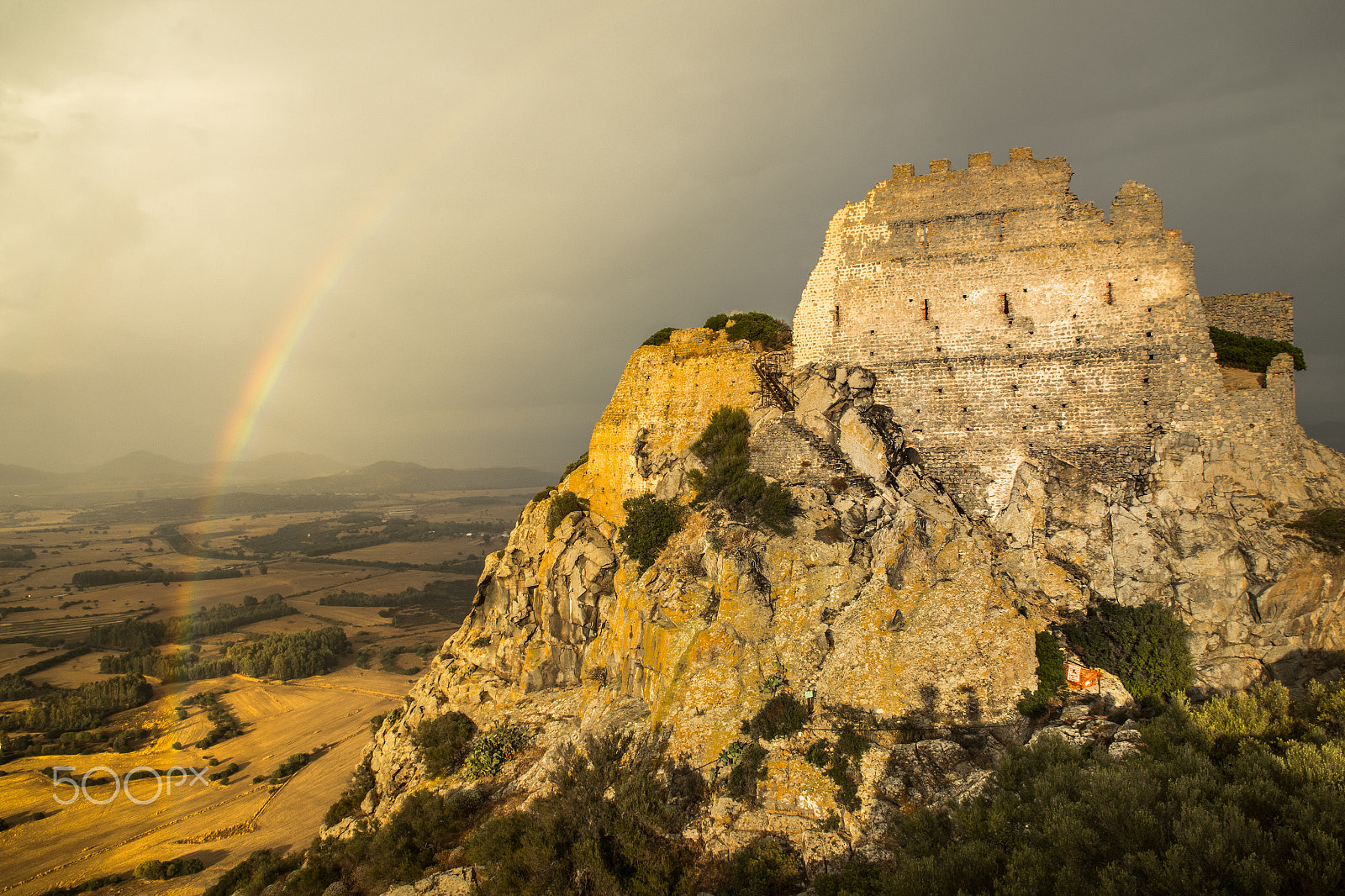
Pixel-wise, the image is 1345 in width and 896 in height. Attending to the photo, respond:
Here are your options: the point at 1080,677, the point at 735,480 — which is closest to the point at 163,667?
the point at 735,480

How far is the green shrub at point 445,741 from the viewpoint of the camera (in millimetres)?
19312

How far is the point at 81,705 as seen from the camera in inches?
1938

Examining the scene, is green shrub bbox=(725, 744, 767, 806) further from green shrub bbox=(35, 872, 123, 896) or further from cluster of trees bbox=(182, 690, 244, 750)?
cluster of trees bbox=(182, 690, 244, 750)

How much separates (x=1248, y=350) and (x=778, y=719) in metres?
16.2

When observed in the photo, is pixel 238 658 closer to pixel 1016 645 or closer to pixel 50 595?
pixel 50 595

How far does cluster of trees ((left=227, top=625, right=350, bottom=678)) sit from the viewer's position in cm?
6091

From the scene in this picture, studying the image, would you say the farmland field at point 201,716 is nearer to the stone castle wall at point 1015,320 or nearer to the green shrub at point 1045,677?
the green shrub at point 1045,677

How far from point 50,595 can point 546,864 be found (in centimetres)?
13520

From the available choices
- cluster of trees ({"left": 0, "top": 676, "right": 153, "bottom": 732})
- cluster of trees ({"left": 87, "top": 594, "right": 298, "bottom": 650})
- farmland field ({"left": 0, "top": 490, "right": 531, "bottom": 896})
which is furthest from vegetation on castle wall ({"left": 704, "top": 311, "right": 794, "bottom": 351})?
cluster of trees ({"left": 87, "top": 594, "right": 298, "bottom": 650})

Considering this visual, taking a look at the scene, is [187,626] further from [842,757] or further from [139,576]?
[842,757]

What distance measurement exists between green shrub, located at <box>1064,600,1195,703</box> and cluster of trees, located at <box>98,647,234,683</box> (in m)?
76.4

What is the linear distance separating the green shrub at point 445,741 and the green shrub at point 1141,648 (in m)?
18.7

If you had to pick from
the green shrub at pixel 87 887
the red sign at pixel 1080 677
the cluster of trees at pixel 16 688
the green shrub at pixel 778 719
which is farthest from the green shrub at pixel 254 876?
the cluster of trees at pixel 16 688

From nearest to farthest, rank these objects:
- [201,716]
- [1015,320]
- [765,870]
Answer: [765,870], [1015,320], [201,716]
